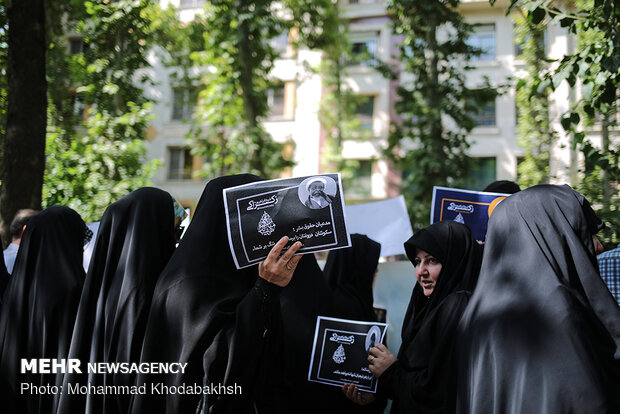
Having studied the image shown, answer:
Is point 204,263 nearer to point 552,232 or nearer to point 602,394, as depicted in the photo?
point 552,232

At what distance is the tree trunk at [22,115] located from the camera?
18.4ft

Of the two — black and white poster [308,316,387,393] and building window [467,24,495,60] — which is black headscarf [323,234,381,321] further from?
building window [467,24,495,60]

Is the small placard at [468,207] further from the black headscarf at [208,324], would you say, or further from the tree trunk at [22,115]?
the tree trunk at [22,115]

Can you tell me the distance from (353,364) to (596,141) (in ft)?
60.8

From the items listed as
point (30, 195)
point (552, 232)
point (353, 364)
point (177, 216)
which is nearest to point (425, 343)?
point (353, 364)

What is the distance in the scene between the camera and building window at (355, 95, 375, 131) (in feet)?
75.9

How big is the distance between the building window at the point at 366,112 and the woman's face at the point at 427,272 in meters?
20.4

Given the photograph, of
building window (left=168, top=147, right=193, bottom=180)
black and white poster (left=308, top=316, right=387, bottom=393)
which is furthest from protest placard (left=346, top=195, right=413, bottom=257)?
building window (left=168, top=147, right=193, bottom=180)

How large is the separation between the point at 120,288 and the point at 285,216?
97 centimetres

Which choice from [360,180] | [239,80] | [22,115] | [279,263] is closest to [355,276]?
[279,263]

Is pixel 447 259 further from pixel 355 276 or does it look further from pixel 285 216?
pixel 285 216

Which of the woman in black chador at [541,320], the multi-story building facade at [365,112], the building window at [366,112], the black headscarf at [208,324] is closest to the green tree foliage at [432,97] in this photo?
the woman in black chador at [541,320]

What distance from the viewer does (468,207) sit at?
3967 millimetres

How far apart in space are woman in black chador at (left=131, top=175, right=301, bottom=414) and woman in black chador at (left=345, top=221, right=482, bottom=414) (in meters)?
A: 0.73
